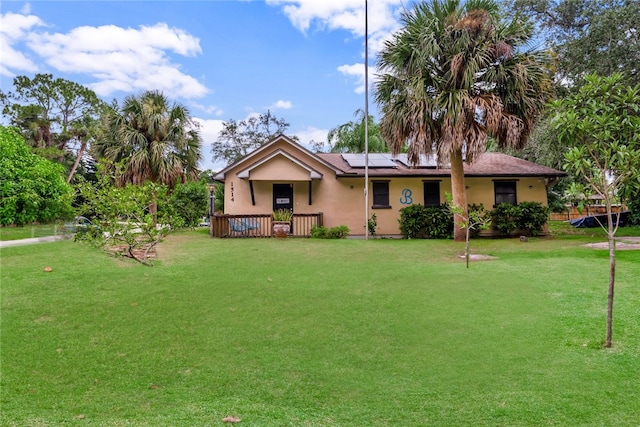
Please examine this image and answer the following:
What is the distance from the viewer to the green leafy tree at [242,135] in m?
38.0

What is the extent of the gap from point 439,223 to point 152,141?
45.6ft

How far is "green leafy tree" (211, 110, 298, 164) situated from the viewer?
38.0 meters

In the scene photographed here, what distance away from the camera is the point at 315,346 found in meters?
4.53

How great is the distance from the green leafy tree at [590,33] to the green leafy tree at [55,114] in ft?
108

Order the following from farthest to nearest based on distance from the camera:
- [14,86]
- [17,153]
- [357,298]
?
[14,86] < [17,153] < [357,298]

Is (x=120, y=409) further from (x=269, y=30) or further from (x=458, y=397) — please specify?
(x=269, y=30)

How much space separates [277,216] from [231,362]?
1205 centimetres

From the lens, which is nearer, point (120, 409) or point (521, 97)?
point (120, 409)

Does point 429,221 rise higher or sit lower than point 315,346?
higher

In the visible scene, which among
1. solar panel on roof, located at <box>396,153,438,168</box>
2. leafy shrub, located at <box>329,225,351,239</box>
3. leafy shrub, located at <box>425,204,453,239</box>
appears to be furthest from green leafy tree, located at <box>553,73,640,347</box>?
solar panel on roof, located at <box>396,153,438,168</box>

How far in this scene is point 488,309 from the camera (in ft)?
19.0

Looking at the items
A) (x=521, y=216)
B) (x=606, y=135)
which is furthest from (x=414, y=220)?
(x=606, y=135)

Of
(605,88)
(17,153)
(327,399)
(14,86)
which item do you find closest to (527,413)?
(327,399)

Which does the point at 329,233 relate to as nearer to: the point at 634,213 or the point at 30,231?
the point at 30,231
